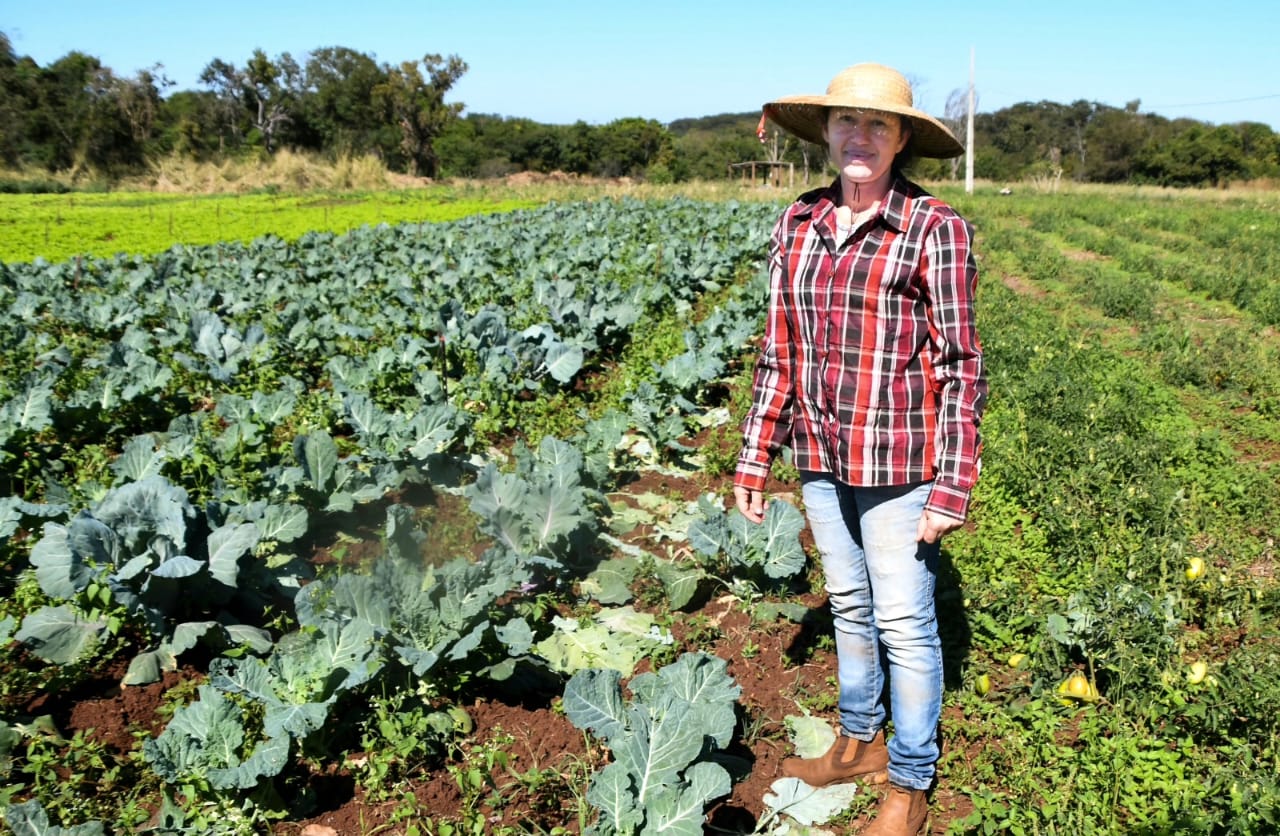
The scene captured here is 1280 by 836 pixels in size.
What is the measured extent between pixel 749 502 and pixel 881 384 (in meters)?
0.62

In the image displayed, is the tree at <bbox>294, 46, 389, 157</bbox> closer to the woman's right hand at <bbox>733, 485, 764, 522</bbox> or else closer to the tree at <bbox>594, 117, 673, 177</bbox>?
the tree at <bbox>594, 117, 673, 177</bbox>

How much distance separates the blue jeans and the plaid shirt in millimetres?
100

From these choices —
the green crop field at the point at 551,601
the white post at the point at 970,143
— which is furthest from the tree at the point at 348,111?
the green crop field at the point at 551,601

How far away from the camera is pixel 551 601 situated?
389cm

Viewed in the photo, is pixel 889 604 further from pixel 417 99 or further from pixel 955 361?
pixel 417 99

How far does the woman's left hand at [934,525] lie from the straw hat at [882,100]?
1.01m

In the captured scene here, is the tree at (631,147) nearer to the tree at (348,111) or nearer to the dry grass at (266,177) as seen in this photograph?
the tree at (348,111)

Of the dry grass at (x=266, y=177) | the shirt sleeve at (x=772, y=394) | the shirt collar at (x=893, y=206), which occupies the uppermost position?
the dry grass at (x=266, y=177)

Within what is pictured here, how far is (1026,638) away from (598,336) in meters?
5.49

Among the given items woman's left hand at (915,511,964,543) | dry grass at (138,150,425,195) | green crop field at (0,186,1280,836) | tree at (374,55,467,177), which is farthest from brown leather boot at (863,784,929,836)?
tree at (374,55,467,177)

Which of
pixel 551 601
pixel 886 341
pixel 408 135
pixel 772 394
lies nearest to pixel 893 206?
pixel 886 341

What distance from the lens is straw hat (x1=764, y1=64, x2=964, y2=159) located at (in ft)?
7.52

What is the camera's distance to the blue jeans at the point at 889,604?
8.06ft

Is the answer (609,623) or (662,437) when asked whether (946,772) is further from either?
(662,437)
